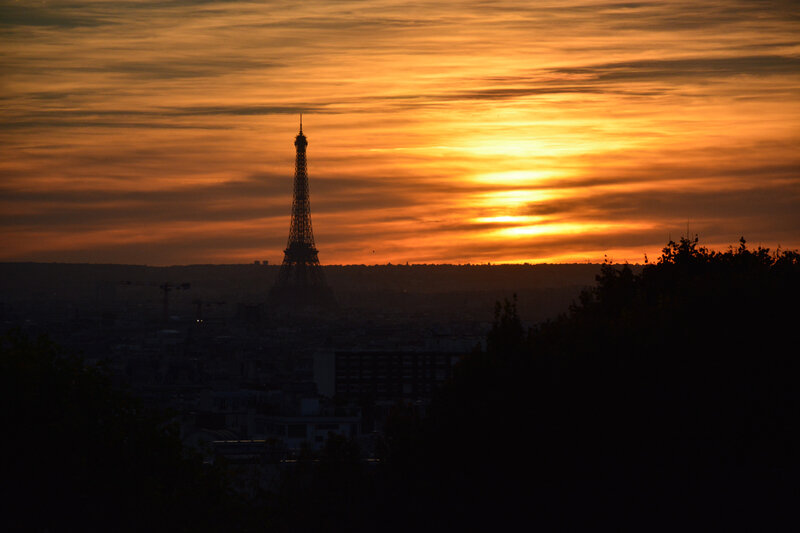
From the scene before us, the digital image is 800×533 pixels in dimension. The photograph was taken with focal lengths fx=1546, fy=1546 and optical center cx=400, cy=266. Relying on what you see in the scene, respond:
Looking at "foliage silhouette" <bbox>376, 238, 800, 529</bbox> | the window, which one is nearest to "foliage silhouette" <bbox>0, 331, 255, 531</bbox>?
"foliage silhouette" <bbox>376, 238, 800, 529</bbox>

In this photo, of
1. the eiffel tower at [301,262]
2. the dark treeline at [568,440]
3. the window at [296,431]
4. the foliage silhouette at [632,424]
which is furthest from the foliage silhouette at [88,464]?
the eiffel tower at [301,262]

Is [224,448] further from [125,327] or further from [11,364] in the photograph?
[125,327]

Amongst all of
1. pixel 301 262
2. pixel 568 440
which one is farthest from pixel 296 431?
pixel 301 262

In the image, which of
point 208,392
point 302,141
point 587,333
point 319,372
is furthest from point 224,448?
point 302,141

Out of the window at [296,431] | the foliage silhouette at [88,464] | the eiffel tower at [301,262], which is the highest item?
the eiffel tower at [301,262]

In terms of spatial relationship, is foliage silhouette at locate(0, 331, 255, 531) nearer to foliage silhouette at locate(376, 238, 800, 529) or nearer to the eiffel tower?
foliage silhouette at locate(376, 238, 800, 529)

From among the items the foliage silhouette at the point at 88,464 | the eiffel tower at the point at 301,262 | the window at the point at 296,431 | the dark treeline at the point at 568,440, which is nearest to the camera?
the foliage silhouette at the point at 88,464

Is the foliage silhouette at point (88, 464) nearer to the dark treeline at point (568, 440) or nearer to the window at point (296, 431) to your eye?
the dark treeline at point (568, 440)
